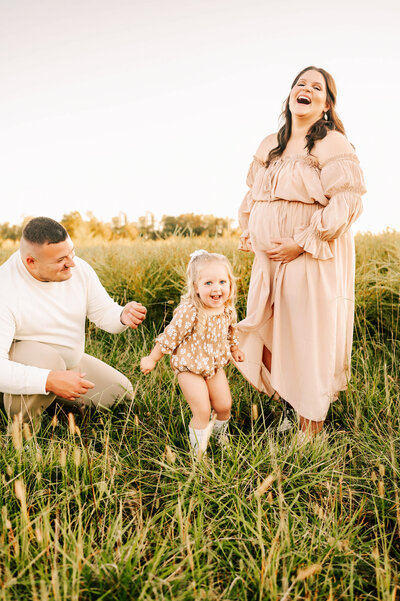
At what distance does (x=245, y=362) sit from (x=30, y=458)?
149 centimetres

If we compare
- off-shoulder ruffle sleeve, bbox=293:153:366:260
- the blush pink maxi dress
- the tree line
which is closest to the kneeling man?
the blush pink maxi dress

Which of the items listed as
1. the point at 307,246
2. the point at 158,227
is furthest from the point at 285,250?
the point at 158,227

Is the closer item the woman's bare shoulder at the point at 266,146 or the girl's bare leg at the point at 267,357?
the woman's bare shoulder at the point at 266,146

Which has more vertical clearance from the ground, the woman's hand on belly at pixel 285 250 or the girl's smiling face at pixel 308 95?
the girl's smiling face at pixel 308 95

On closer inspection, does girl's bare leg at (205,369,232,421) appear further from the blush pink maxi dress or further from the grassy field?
the blush pink maxi dress

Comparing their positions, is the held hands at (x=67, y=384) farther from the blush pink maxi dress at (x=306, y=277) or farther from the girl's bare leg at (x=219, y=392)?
the blush pink maxi dress at (x=306, y=277)

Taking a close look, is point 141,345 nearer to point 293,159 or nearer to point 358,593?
point 293,159

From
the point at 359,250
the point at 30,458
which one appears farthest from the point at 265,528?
the point at 359,250

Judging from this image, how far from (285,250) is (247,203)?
0.63 m

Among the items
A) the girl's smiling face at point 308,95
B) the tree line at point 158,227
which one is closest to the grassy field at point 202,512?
the girl's smiling face at point 308,95

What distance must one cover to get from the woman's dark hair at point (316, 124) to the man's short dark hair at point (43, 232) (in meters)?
1.43

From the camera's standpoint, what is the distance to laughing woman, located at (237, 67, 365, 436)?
272cm

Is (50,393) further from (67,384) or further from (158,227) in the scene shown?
(158,227)

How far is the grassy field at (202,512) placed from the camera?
5.19 ft
